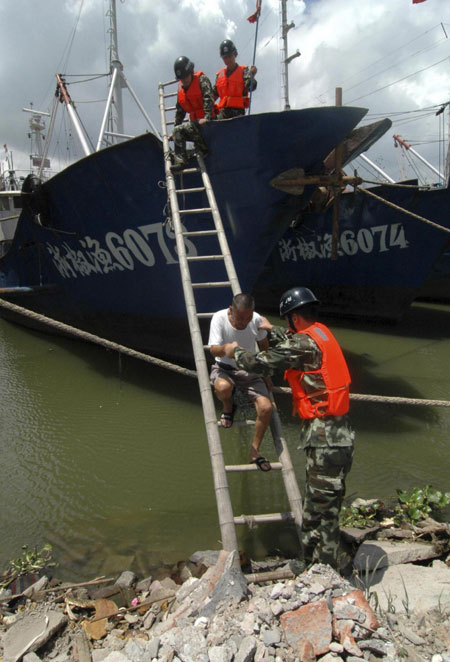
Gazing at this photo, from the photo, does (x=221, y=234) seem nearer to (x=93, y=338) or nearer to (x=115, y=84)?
(x=93, y=338)

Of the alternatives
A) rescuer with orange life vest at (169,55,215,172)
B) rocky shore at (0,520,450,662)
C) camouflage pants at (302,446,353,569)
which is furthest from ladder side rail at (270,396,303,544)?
rescuer with orange life vest at (169,55,215,172)

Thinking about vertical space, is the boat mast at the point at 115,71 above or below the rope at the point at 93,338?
above

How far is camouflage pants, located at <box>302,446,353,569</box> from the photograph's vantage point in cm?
226

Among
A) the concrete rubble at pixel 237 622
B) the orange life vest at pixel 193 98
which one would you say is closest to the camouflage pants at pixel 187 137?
the orange life vest at pixel 193 98

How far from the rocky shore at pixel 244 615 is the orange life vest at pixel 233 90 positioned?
4912 millimetres

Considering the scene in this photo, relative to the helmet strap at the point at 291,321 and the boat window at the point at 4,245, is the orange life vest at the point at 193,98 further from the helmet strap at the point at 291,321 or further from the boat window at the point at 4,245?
the boat window at the point at 4,245

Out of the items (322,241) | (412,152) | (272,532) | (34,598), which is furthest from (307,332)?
(412,152)

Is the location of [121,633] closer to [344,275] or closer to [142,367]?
[142,367]

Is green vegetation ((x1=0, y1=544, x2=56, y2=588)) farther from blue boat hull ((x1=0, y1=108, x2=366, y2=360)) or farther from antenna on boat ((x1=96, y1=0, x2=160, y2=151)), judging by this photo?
antenna on boat ((x1=96, y1=0, x2=160, y2=151))

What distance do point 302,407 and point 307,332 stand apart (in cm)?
43

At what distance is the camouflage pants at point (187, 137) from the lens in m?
4.69

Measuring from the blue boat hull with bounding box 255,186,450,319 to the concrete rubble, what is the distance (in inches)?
266

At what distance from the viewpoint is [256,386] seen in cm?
330

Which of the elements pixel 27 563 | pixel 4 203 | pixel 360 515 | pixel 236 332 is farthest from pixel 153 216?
pixel 4 203
